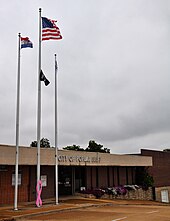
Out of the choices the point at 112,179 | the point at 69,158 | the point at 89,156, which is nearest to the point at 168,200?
the point at 112,179

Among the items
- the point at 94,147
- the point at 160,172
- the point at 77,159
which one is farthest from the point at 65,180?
the point at 94,147

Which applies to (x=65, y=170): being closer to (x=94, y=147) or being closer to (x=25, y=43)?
(x=25, y=43)

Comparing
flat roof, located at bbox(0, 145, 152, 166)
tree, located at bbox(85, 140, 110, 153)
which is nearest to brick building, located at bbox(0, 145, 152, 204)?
flat roof, located at bbox(0, 145, 152, 166)

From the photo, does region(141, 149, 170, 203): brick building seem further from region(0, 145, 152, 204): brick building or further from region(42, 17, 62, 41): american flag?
region(42, 17, 62, 41): american flag

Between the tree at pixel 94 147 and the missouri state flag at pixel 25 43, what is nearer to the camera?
the missouri state flag at pixel 25 43

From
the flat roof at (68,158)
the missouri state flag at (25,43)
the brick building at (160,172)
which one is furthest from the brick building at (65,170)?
the missouri state flag at (25,43)

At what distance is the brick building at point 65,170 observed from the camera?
2416 cm

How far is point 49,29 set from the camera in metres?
22.4

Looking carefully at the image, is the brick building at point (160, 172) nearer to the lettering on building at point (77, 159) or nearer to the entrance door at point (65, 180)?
the lettering on building at point (77, 159)

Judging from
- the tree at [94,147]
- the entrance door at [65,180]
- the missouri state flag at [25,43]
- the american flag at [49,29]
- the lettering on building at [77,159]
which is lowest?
the entrance door at [65,180]

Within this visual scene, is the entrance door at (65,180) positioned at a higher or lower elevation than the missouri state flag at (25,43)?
lower

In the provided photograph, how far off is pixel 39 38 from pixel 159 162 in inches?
1111

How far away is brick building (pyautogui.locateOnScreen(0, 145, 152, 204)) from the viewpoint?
2416cm

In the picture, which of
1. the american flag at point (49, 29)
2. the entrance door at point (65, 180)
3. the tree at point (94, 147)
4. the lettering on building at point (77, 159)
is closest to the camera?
the american flag at point (49, 29)
